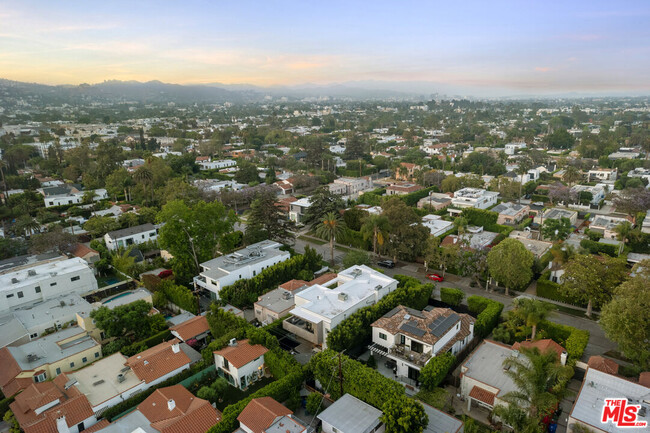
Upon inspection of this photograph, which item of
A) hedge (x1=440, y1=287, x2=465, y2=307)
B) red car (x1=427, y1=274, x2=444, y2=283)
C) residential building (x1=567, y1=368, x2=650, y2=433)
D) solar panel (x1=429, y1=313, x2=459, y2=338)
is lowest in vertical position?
red car (x1=427, y1=274, x2=444, y2=283)

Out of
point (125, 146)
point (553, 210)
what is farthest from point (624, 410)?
point (125, 146)

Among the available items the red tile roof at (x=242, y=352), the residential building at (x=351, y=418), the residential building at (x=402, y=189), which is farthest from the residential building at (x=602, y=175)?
the red tile roof at (x=242, y=352)

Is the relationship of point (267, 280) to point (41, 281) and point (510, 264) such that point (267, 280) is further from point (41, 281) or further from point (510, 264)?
point (510, 264)

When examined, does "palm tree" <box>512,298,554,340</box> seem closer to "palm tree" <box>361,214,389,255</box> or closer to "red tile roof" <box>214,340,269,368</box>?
"palm tree" <box>361,214,389,255</box>

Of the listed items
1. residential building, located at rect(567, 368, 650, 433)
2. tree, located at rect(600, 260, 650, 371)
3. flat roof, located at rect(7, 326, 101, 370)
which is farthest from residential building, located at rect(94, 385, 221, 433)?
tree, located at rect(600, 260, 650, 371)

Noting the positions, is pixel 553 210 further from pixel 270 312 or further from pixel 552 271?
pixel 270 312
